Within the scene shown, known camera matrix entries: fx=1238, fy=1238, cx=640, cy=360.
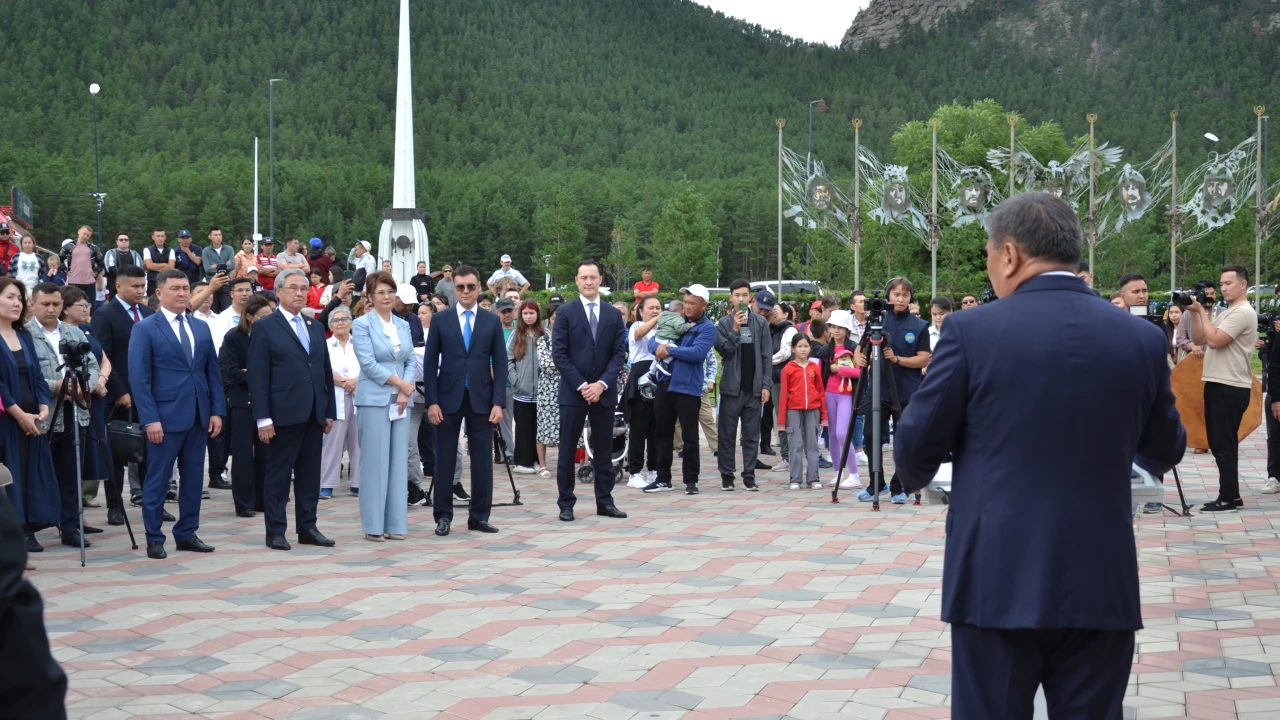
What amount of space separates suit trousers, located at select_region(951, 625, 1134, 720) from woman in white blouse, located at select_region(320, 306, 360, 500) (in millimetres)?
8875

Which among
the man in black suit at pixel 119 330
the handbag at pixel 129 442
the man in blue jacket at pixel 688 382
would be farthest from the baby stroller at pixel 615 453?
the handbag at pixel 129 442

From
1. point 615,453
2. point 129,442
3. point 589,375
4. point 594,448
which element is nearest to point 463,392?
point 589,375

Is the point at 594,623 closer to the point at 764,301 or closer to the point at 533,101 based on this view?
the point at 764,301

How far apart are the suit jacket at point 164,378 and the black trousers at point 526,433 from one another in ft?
16.1

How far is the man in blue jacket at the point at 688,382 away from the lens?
12.0 m

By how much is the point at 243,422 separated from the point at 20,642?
939 cm

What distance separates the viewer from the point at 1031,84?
14025 cm

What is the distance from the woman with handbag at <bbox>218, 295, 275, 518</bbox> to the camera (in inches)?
428

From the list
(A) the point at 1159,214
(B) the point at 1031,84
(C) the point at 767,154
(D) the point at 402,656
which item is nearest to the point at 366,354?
(D) the point at 402,656

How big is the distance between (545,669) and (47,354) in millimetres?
5523

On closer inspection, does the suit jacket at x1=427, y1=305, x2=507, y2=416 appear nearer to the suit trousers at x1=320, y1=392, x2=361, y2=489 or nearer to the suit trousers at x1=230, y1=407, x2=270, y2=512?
the suit trousers at x1=230, y1=407, x2=270, y2=512

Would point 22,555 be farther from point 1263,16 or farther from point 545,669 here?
point 1263,16

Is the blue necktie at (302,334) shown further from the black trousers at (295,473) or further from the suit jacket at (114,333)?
the suit jacket at (114,333)

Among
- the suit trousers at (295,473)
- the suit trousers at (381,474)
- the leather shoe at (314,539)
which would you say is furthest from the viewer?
the suit trousers at (381,474)
